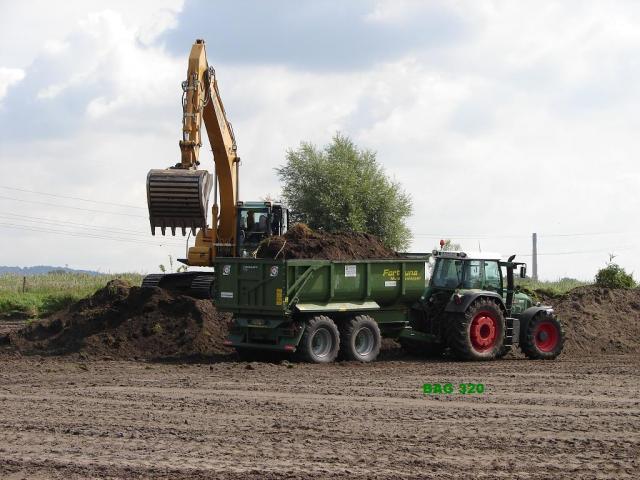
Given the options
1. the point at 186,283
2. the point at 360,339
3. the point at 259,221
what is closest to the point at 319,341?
the point at 360,339

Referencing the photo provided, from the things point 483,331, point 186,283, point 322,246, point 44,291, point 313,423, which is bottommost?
point 313,423

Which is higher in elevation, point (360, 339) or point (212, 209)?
point (212, 209)

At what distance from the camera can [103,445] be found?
11.0 m

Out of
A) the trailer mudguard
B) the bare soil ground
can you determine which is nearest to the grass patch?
the trailer mudguard

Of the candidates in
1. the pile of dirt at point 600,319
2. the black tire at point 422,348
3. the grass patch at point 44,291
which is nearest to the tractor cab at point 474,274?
the black tire at point 422,348

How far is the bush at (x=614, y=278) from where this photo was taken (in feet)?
102

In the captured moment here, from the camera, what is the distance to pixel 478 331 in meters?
20.3

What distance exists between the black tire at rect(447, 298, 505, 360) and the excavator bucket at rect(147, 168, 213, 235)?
19.2 ft

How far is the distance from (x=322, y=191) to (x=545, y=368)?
29719 mm

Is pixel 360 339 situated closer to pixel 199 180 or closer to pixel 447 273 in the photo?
pixel 447 273

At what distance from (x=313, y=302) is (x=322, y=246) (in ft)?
7.26

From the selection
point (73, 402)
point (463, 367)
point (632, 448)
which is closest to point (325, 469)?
point (632, 448)

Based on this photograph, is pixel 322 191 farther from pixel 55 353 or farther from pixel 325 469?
pixel 325 469

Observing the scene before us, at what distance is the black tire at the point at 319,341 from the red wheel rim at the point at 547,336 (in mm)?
4202
